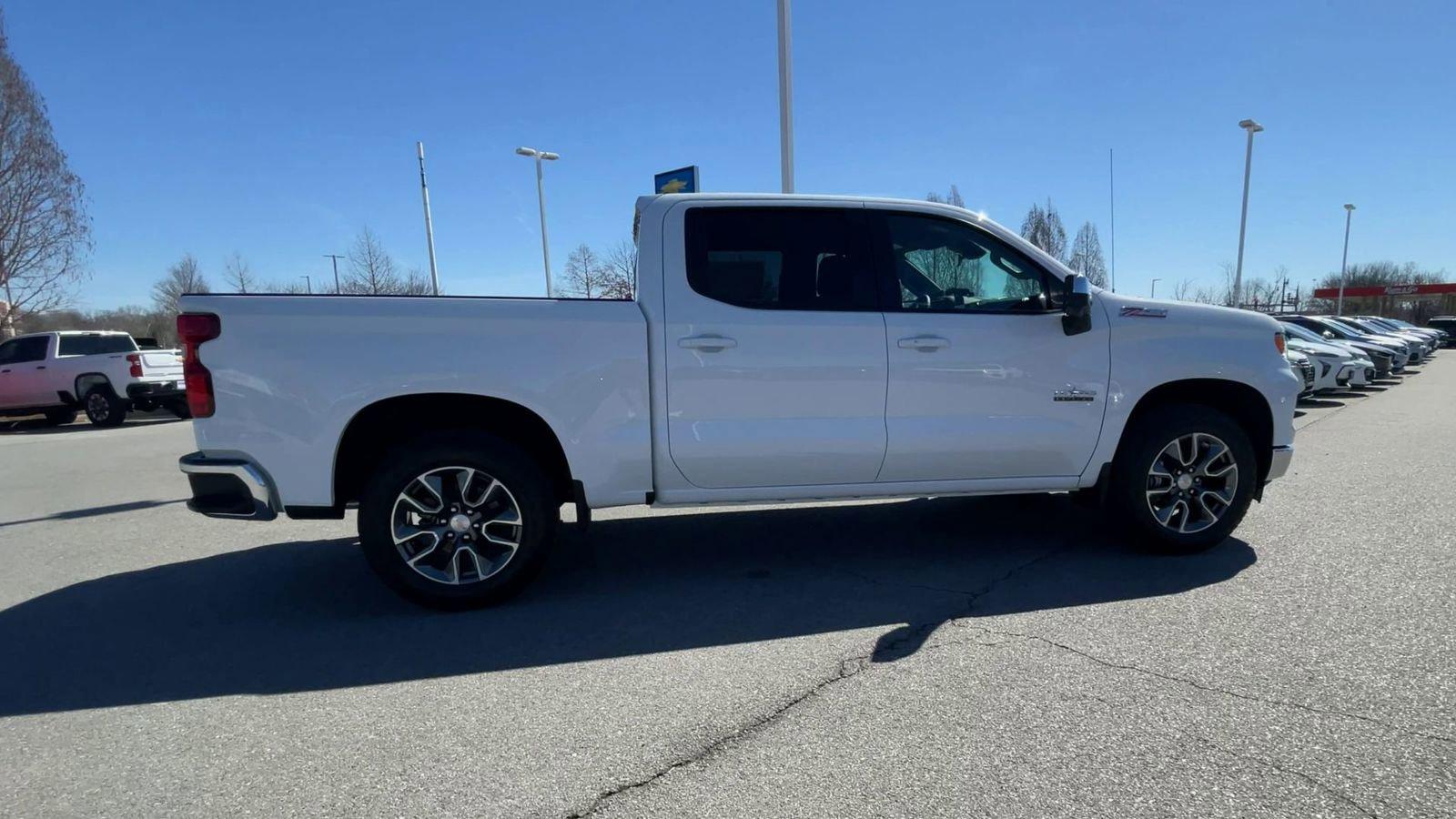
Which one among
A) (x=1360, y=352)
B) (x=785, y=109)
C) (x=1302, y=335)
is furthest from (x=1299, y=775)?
(x=1360, y=352)

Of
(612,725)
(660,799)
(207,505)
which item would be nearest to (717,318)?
(612,725)

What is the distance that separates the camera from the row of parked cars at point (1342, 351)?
14727 mm

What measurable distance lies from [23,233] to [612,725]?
31.0 meters

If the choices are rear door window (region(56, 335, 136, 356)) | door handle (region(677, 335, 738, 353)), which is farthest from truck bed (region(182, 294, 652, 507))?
rear door window (region(56, 335, 136, 356))

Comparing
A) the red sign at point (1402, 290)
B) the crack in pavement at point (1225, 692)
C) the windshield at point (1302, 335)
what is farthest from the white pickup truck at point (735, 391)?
the red sign at point (1402, 290)

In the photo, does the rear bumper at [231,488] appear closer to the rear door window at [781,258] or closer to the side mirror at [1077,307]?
the rear door window at [781,258]

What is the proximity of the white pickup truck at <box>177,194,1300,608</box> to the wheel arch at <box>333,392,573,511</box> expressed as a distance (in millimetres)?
15

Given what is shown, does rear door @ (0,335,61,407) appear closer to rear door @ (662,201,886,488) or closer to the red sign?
rear door @ (662,201,886,488)

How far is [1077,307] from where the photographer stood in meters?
4.18

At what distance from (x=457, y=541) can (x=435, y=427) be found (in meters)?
0.61

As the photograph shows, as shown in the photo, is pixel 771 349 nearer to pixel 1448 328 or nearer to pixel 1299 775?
pixel 1299 775

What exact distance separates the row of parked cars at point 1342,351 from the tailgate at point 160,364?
19108mm

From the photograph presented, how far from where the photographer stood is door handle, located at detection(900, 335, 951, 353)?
4.18 m

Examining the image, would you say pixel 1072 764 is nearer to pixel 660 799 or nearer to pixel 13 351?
pixel 660 799
